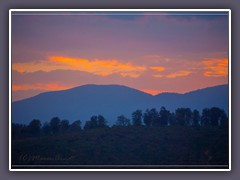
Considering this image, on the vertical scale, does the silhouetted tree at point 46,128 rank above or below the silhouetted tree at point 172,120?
below

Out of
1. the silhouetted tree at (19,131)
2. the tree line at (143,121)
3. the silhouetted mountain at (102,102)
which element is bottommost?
the silhouetted tree at (19,131)

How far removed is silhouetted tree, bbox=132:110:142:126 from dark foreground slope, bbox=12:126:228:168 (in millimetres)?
74

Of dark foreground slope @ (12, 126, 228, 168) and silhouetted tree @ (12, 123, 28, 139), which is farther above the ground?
silhouetted tree @ (12, 123, 28, 139)

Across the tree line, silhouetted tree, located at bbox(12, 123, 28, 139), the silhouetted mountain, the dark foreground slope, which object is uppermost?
the silhouetted mountain

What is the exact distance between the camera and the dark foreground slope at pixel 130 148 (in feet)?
143

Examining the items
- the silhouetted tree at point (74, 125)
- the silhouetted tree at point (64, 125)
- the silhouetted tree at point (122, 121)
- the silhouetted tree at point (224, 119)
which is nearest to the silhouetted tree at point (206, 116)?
the silhouetted tree at point (224, 119)

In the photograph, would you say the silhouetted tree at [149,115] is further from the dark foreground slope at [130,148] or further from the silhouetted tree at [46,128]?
the silhouetted tree at [46,128]

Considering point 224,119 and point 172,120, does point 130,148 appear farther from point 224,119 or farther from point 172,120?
point 224,119

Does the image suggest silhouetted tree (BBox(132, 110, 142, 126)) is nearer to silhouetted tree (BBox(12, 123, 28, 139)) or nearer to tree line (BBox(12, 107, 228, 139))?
tree line (BBox(12, 107, 228, 139))

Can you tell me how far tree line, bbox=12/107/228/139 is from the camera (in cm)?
4356

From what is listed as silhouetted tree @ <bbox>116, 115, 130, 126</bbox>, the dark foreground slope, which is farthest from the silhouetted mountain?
the dark foreground slope
